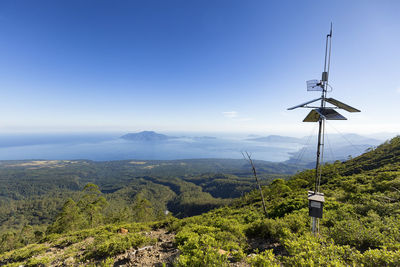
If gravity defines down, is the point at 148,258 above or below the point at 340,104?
below

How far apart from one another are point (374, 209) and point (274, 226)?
5.34 metres

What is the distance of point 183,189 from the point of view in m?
130

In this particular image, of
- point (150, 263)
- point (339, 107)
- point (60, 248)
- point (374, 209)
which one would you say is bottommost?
point (60, 248)

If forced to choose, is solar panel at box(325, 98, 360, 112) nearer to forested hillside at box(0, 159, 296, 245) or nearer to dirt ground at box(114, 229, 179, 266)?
dirt ground at box(114, 229, 179, 266)

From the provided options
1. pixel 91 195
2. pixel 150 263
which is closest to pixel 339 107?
pixel 150 263

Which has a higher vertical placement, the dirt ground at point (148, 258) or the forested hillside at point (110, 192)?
the dirt ground at point (148, 258)

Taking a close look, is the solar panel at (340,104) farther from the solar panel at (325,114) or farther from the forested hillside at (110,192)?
the forested hillside at (110,192)

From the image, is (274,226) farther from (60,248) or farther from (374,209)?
(60,248)

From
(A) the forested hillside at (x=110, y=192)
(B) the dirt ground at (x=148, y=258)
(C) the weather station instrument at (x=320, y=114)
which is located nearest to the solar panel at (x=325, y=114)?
(C) the weather station instrument at (x=320, y=114)

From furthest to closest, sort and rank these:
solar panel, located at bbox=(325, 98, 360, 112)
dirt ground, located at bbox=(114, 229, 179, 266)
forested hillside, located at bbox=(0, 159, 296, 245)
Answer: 1. forested hillside, located at bbox=(0, 159, 296, 245)
2. dirt ground, located at bbox=(114, 229, 179, 266)
3. solar panel, located at bbox=(325, 98, 360, 112)

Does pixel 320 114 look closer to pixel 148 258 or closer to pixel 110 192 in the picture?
pixel 148 258

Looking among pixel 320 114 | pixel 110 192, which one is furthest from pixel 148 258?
pixel 110 192

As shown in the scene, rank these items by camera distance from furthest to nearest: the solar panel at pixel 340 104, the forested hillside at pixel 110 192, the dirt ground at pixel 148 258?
1. the forested hillside at pixel 110 192
2. the dirt ground at pixel 148 258
3. the solar panel at pixel 340 104

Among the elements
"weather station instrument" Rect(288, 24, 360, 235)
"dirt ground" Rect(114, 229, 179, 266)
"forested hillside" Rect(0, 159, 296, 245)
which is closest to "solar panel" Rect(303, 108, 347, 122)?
"weather station instrument" Rect(288, 24, 360, 235)
